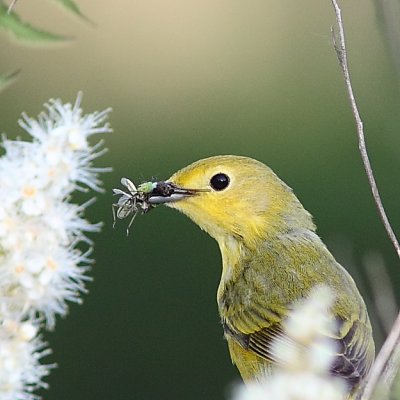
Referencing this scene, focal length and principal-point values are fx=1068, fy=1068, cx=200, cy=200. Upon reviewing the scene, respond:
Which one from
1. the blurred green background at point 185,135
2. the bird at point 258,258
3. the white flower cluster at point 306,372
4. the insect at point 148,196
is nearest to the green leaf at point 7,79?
the white flower cluster at point 306,372

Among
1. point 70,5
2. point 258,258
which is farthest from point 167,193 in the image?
point 70,5

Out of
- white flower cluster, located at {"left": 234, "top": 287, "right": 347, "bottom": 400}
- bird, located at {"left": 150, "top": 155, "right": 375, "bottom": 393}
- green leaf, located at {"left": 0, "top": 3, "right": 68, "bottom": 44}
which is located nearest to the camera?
white flower cluster, located at {"left": 234, "top": 287, "right": 347, "bottom": 400}

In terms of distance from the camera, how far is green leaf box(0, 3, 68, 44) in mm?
1786

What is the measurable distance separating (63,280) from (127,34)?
19.8 feet

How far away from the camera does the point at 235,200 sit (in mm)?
3436

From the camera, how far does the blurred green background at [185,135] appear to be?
540 cm

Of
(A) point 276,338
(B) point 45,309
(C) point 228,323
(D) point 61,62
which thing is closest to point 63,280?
(B) point 45,309

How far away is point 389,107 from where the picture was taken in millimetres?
2801

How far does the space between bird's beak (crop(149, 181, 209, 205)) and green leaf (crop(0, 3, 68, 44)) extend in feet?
4.87

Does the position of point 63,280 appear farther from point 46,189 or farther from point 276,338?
point 276,338

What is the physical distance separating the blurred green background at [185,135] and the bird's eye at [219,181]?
1.07 m

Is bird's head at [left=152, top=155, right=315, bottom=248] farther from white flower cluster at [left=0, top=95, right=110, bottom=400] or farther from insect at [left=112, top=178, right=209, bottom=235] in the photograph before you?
white flower cluster at [left=0, top=95, right=110, bottom=400]

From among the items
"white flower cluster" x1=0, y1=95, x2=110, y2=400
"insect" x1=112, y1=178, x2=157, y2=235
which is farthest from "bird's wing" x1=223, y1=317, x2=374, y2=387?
"white flower cluster" x1=0, y1=95, x2=110, y2=400

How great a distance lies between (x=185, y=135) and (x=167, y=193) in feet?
10.3
